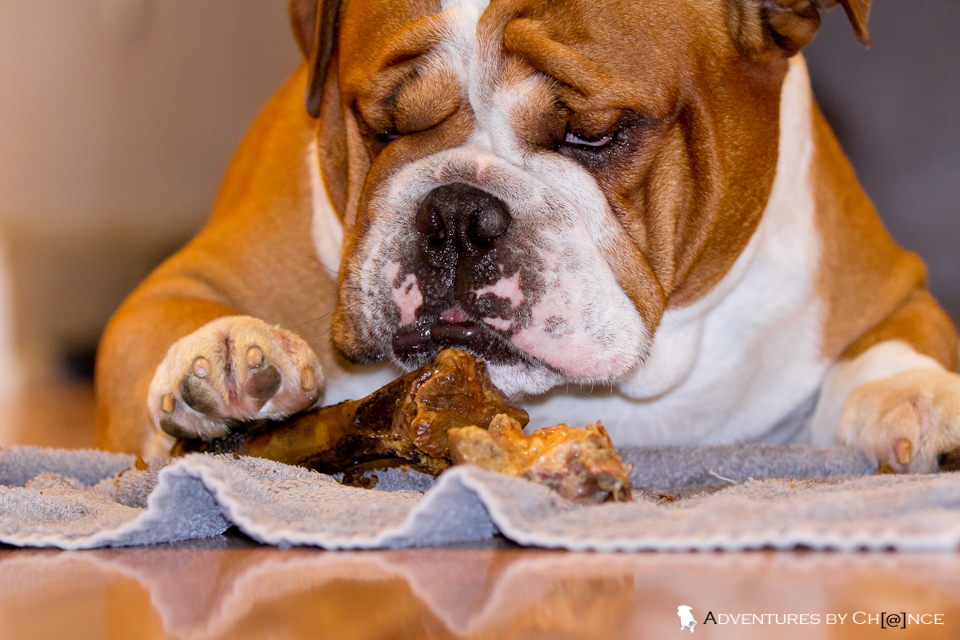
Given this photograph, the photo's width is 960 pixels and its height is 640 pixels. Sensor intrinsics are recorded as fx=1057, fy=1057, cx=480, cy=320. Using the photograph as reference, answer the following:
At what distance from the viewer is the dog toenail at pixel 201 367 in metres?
1.39

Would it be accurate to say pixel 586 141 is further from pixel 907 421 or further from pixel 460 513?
pixel 460 513

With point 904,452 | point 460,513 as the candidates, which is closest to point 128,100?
point 904,452

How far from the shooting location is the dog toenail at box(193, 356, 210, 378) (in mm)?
1391

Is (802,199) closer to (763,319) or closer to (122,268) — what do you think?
(763,319)

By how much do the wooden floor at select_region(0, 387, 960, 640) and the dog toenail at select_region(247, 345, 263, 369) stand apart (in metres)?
0.40

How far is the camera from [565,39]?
1505mm

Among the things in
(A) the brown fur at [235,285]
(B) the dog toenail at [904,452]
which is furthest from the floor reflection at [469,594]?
(A) the brown fur at [235,285]

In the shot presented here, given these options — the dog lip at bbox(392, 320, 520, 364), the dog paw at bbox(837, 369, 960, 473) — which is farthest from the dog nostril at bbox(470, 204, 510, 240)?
the dog paw at bbox(837, 369, 960, 473)

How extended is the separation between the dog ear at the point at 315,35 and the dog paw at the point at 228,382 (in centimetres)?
59

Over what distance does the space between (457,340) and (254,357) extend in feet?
0.93

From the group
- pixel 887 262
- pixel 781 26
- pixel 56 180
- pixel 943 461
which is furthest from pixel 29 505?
pixel 56 180

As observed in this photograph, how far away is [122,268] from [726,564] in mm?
4005

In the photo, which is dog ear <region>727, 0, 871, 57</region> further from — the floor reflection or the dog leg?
the floor reflection

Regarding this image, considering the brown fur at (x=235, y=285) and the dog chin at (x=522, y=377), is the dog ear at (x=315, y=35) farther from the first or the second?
the dog chin at (x=522, y=377)
